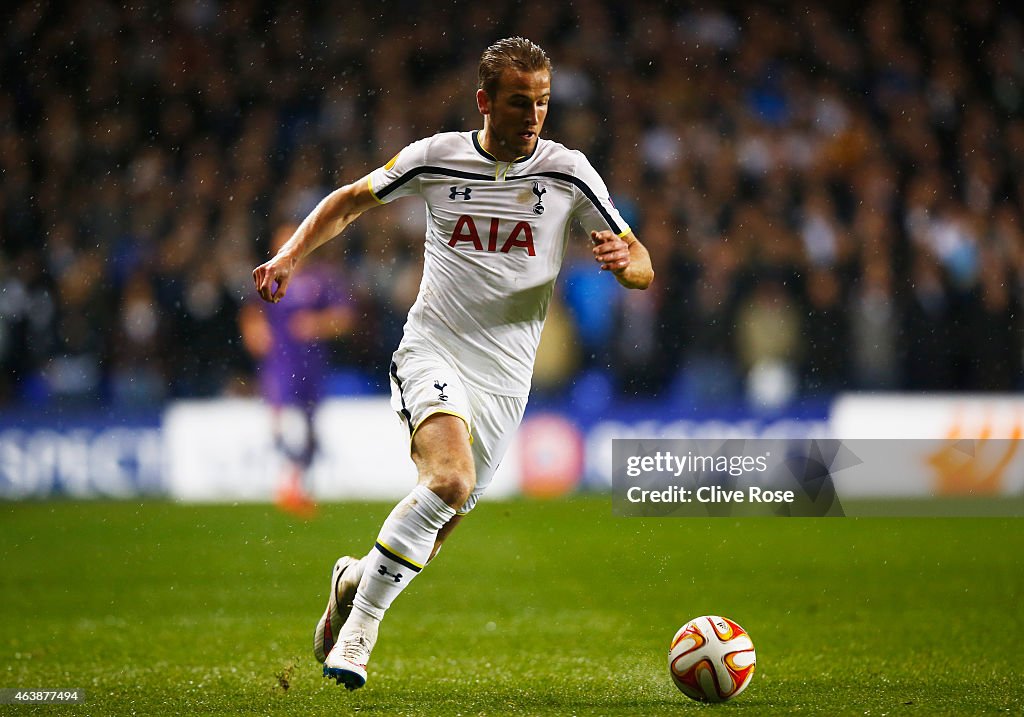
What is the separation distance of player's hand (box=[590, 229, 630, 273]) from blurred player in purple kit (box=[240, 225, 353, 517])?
6.66 meters

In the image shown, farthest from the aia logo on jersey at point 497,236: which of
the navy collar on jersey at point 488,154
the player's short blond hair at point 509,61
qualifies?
the player's short blond hair at point 509,61

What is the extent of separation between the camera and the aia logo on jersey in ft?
15.9

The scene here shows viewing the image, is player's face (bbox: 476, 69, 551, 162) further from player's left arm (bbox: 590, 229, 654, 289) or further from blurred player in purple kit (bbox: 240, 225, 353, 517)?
→ blurred player in purple kit (bbox: 240, 225, 353, 517)

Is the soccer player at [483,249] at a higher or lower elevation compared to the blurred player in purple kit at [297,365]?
higher

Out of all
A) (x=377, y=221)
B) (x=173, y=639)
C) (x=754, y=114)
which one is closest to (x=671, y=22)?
(x=754, y=114)

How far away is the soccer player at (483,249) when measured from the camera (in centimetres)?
466

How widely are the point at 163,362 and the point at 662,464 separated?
4810 millimetres

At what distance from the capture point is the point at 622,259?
4.39 m

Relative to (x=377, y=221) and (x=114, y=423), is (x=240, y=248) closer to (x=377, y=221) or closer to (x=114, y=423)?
(x=377, y=221)

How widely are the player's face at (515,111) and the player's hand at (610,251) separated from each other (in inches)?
19.9
